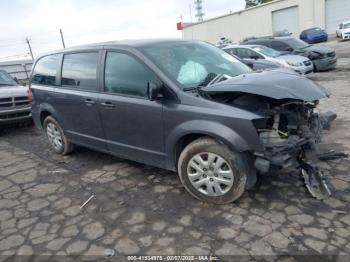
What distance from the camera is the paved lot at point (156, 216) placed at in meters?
3.10

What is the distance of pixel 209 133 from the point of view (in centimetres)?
352

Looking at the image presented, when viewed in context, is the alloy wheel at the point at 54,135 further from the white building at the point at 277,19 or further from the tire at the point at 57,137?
the white building at the point at 277,19

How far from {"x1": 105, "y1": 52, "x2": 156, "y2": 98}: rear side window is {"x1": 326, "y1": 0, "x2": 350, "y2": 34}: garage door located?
3449 cm

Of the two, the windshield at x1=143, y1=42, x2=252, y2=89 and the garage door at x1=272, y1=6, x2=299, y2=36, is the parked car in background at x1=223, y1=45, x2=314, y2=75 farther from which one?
the garage door at x1=272, y1=6, x2=299, y2=36

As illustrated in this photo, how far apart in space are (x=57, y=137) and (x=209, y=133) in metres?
3.43

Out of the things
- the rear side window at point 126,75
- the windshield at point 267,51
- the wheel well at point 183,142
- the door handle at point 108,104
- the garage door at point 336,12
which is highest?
the garage door at point 336,12

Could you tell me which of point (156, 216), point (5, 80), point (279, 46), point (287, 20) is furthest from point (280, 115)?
point (287, 20)

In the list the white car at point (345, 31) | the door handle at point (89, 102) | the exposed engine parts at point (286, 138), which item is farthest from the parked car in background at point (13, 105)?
the white car at point (345, 31)

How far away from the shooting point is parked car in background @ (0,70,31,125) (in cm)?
795

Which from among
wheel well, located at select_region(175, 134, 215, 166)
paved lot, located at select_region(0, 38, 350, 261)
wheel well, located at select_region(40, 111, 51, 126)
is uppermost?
wheel well, located at select_region(40, 111, 51, 126)

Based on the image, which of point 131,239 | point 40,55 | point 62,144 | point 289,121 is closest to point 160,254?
point 131,239

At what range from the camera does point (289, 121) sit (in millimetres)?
3744

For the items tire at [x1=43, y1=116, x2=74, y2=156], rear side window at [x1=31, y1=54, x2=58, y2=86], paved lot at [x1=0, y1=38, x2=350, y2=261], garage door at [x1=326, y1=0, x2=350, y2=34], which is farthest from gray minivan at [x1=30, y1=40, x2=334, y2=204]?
garage door at [x1=326, y1=0, x2=350, y2=34]

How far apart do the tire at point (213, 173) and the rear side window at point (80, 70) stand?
179cm
